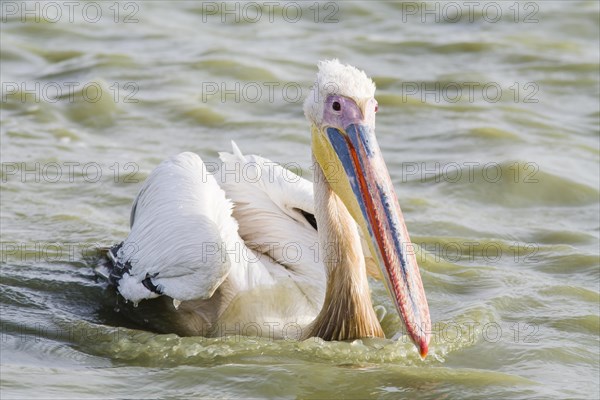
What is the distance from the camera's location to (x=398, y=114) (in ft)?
30.2

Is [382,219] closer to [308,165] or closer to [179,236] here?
[179,236]

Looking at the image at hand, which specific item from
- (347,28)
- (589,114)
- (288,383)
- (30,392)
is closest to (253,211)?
(288,383)

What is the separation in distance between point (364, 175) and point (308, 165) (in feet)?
10.0

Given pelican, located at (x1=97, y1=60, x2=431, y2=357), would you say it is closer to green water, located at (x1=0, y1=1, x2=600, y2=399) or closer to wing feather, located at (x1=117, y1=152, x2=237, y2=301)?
wing feather, located at (x1=117, y1=152, x2=237, y2=301)

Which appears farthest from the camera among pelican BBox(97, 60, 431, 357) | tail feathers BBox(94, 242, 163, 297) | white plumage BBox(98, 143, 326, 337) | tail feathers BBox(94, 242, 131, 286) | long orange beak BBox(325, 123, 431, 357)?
tail feathers BBox(94, 242, 131, 286)

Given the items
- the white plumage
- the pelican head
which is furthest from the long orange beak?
the white plumage

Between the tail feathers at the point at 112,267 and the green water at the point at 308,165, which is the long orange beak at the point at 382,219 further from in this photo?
the tail feathers at the point at 112,267

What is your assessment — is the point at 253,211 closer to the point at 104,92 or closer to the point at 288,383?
the point at 288,383

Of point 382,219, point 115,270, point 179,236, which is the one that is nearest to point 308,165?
point 115,270

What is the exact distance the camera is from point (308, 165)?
Answer: 800 cm

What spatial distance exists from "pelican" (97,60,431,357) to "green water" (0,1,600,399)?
205 millimetres

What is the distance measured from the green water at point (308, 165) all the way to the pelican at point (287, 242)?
205mm

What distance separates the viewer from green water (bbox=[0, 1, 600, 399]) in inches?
194

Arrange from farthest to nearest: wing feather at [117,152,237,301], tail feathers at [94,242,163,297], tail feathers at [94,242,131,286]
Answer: tail feathers at [94,242,131,286], tail feathers at [94,242,163,297], wing feather at [117,152,237,301]
